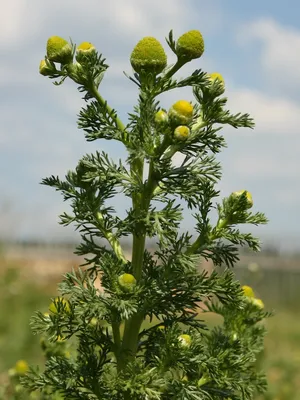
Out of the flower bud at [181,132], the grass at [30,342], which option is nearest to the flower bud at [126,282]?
the flower bud at [181,132]

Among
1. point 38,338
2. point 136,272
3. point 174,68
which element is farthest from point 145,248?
point 38,338

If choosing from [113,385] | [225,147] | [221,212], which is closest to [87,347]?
[113,385]

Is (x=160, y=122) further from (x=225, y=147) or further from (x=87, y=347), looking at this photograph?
(x=87, y=347)

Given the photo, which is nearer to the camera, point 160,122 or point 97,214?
point 160,122

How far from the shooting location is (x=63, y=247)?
4162 centimetres

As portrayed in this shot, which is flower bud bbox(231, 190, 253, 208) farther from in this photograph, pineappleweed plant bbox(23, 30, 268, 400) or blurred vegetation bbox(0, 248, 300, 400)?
blurred vegetation bbox(0, 248, 300, 400)

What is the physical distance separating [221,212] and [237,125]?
1.15ft

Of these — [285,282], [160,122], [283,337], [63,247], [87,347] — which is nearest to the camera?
[160,122]

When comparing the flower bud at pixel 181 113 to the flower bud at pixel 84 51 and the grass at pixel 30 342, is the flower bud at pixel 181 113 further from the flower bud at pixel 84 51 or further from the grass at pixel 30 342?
the grass at pixel 30 342

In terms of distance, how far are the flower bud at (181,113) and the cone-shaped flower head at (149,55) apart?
163mm

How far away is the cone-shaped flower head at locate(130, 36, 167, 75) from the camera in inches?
98.0

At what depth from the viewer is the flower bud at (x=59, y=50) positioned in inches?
101

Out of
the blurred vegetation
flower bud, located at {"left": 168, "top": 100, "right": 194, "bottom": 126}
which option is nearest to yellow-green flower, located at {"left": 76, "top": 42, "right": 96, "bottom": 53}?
flower bud, located at {"left": 168, "top": 100, "right": 194, "bottom": 126}

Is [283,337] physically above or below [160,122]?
above
